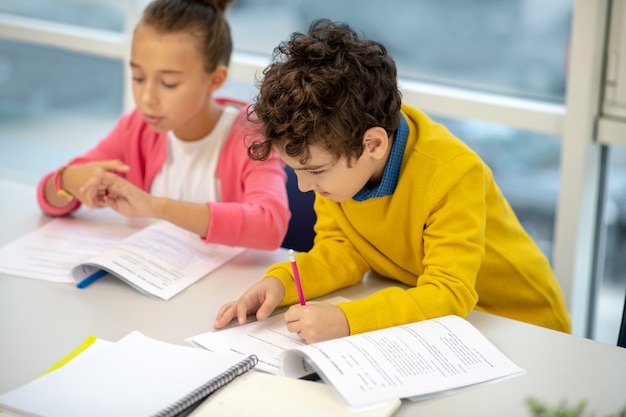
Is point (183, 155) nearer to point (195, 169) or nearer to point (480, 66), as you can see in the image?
point (195, 169)

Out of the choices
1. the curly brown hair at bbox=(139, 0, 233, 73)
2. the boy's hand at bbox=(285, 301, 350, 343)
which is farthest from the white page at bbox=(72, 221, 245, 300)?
the curly brown hair at bbox=(139, 0, 233, 73)

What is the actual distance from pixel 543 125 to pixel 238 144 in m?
0.92

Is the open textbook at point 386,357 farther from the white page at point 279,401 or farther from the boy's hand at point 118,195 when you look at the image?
the boy's hand at point 118,195

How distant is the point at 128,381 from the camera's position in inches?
47.1

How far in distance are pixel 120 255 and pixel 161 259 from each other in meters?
0.08

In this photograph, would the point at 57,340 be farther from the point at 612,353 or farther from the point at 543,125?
the point at 543,125

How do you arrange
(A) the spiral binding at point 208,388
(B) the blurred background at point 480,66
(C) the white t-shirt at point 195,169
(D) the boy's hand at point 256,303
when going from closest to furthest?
(A) the spiral binding at point 208,388 → (D) the boy's hand at point 256,303 → (C) the white t-shirt at point 195,169 → (B) the blurred background at point 480,66

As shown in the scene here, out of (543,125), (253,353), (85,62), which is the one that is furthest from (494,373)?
(85,62)

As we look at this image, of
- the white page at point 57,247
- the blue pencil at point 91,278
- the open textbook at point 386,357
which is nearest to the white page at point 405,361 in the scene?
the open textbook at point 386,357

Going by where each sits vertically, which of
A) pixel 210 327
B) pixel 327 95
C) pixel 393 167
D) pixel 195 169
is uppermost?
pixel 327 95

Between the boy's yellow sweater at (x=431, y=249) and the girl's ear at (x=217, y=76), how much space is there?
0.44 meters

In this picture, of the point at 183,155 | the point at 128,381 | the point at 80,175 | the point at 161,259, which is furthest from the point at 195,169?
the point at 128,381

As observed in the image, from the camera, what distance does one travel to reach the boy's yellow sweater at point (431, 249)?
1.39 metres

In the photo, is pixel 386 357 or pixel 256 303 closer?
pixel 386 357
